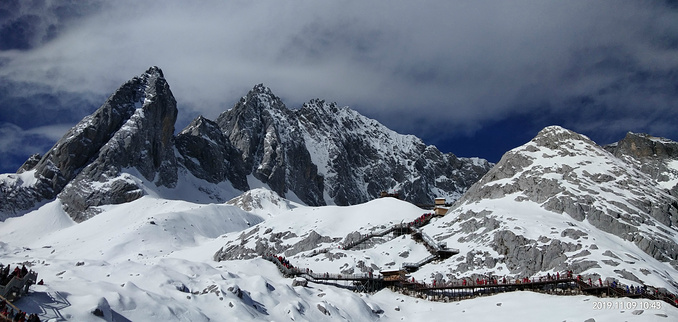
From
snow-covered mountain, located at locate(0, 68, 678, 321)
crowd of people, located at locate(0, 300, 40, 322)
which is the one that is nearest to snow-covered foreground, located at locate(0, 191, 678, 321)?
snow-covered mountain, located at locate(0, 68, 678, 321)

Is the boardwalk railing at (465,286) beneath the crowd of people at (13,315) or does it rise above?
beneath

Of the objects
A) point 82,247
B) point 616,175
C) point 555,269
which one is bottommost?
point 82,247

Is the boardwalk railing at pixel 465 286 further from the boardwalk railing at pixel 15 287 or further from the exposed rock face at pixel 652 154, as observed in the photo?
the exposed rock face at pixel 652 154

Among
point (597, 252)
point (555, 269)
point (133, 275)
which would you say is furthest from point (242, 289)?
point (597, 252)

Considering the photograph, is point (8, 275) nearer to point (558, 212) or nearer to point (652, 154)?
point (558, 212)

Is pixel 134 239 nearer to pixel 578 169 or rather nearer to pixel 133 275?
pixel 133 275
